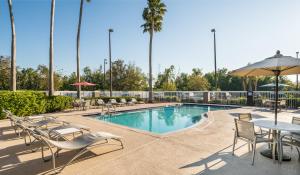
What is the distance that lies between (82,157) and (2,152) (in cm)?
195

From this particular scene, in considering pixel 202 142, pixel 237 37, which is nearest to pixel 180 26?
pixel 237 37

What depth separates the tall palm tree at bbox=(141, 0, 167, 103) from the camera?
18516 mm

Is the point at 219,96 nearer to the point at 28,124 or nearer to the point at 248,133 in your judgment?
the point at 248,133

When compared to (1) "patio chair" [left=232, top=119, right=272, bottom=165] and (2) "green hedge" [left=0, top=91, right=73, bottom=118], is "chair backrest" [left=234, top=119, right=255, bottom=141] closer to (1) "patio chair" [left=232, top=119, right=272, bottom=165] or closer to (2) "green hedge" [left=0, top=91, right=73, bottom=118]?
(1) "patio chair" [left=232, top=119, right=272, bottom=165]

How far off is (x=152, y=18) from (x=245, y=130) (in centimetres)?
1677

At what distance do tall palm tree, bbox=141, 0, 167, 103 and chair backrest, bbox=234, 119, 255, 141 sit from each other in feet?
47.0

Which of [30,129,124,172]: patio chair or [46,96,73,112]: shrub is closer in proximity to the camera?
[30,129,124,172]: patio chair

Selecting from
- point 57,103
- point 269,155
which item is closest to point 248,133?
point 269,155

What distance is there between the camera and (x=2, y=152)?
14.0 feet

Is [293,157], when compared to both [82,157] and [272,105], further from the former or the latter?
[272,105]

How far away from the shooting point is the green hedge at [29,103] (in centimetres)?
895

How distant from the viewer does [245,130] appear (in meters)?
3.86

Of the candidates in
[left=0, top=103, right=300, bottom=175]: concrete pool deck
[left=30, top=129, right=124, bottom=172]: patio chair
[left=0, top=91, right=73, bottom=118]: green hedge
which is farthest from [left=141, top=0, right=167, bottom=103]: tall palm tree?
[left=30, top=129, right=124, bottom=172]: patio chair

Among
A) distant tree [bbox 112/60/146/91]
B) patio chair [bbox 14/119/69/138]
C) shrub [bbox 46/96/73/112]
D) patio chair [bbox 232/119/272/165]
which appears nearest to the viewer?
patio chair [bbox 232/119/272/165]
